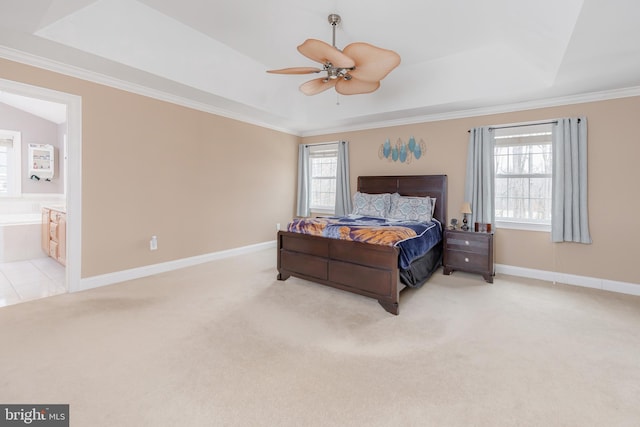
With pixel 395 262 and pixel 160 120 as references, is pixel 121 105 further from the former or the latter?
pixel 395 262

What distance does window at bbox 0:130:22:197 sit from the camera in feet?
16.9

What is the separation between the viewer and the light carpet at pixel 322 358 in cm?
161

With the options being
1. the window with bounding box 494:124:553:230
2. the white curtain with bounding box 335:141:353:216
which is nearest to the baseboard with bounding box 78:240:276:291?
the white curtain with bounding box 335:141:353:216

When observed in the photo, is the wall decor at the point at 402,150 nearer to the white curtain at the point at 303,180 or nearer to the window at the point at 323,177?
the window at the point at 323,177

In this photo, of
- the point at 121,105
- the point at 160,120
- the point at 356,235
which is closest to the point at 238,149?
the point at 160,120

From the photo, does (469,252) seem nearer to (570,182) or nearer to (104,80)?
(570,182)

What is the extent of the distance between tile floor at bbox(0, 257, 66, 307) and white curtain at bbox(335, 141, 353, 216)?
4298mm

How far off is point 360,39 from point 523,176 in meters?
2.99

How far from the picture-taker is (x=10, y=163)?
520cm

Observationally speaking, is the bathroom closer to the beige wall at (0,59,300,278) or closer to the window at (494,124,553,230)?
the beige wall at (0,59,300,278)

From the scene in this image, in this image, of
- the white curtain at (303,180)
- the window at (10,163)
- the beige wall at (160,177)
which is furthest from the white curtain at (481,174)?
the window at (10,163)

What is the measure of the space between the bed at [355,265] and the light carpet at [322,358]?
18cm

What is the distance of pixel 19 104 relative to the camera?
5062 mm

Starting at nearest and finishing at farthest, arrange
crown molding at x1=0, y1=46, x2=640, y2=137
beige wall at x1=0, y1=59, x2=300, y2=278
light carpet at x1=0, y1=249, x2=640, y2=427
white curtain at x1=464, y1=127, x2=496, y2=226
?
1. light carpet at x1=0, y1=249, x2=640, y2=427
2. crown molding at x1=0, y1=46, x2=640, y2=137
3. beige wall at x1=0, y1=59, x2=300, y2=278
4. white curtain at x1=464, y1=127, x2=496, y2=226
